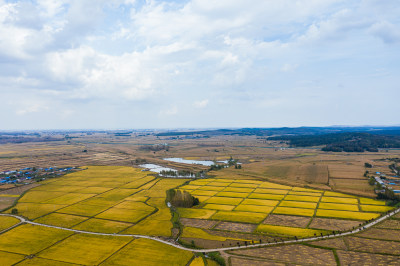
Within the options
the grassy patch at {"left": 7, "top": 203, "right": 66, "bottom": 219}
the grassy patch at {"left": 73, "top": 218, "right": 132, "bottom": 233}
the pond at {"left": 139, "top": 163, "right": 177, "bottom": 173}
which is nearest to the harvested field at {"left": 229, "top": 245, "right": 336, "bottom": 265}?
the grassy patch at {"left": 73, "top": 218, "right": 132, "bottom": 233}

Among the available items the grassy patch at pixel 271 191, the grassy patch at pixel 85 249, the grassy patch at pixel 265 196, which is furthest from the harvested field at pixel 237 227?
the grassy patch at pixel 271 191

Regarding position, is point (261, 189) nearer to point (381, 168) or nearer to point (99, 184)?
point (99, 184)

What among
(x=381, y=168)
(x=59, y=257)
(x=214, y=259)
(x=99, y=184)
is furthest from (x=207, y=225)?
(x=381, y=168)

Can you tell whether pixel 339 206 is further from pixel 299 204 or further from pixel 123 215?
pixel 123 215

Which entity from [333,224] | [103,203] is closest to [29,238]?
[103,203]

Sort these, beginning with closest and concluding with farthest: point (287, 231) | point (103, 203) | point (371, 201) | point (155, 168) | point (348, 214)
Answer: point (287, 231)
point (348, 214)
point (371, 201)
point (103, 203)
point (155, 168)
